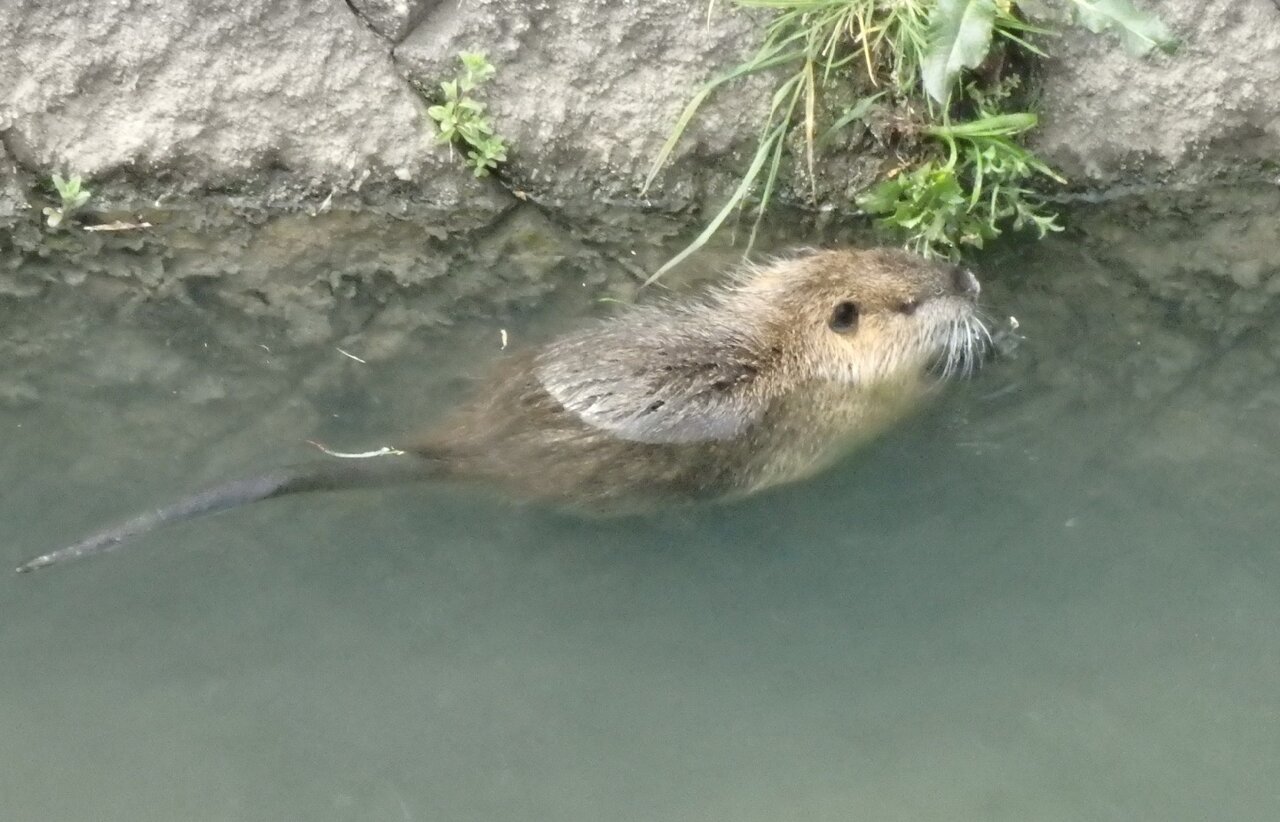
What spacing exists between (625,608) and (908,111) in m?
1.51

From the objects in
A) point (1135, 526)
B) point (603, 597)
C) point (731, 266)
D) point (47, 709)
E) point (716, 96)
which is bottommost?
point (47, 709)

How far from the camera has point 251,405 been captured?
10.1ft

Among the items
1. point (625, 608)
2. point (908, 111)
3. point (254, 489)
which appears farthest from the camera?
point (908, 111)

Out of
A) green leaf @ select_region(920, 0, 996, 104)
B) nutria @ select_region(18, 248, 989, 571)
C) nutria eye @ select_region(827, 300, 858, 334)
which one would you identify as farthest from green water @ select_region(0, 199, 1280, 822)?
green leaf @ select_region(920, 0, 996, 104)

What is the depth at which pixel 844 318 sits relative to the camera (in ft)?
10.2

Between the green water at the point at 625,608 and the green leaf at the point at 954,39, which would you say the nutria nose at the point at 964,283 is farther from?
the green leaf at the point at 954,39

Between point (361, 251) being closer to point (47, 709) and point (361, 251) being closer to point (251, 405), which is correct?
point (251, 405)

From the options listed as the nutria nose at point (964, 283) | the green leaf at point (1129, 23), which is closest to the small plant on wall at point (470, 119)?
the nutria nose at point (964, 283)

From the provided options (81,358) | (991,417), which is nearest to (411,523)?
(81,358)

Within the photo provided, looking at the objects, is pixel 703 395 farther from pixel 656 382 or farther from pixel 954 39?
pixel 954 39

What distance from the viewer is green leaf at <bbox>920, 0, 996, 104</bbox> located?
9.81 ft

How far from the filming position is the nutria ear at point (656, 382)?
109 inches

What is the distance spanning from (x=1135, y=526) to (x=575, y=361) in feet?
4.10

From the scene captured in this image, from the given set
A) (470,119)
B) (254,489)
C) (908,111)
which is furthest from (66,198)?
(908,111)
